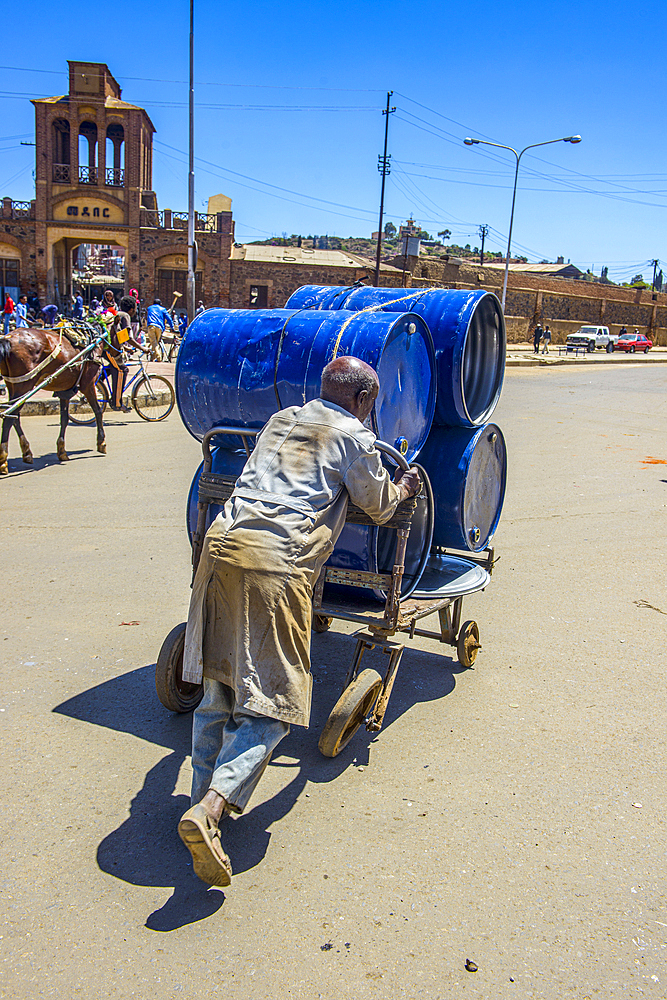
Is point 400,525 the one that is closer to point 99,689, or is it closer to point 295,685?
point 295,685

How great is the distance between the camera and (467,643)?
14.5 feet

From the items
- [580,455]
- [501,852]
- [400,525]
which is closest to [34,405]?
[580,455]

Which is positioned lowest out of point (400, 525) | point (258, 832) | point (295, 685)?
point (258, 832)

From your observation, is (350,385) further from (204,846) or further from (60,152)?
(60,152)

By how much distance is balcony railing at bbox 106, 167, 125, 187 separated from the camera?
4003 cm

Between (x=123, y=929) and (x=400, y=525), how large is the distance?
70.5 inches

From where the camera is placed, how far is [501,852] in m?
2.88

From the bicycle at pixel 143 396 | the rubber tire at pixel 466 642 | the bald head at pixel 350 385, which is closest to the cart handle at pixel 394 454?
the bald head at pixel 350 385

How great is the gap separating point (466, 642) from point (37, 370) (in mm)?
6469

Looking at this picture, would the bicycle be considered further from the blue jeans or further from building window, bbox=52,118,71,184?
building window, bbox=52,118,71,184

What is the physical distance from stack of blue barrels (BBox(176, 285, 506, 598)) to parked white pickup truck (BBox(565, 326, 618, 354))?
42.3m

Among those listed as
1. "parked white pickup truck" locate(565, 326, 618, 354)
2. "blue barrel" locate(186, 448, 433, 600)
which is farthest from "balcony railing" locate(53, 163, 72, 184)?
"blue barrel" locate(186, 448, 433, 600)

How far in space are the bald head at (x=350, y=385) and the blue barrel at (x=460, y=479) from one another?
1.39 meters

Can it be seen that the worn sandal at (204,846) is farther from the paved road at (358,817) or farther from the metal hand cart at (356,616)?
the metal hand cart at (356,616)
